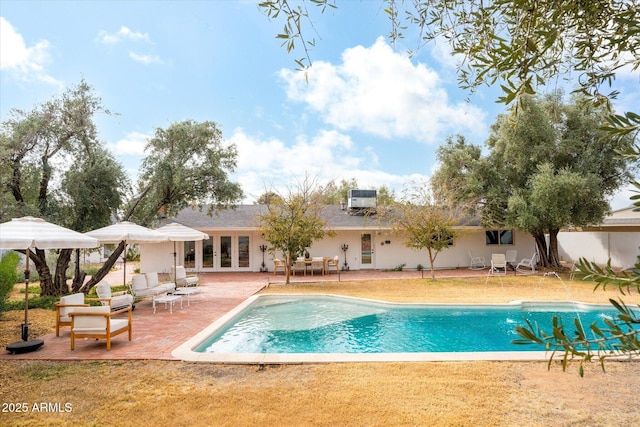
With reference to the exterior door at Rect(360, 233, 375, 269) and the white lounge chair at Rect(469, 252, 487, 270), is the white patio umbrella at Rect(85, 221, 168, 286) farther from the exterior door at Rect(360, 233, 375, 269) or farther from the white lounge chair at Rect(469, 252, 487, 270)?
the white lounge chair at Rect(469, 252, 487, 270)

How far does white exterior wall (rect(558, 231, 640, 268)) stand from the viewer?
18.9 m

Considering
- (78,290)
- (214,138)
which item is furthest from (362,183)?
(78,290)

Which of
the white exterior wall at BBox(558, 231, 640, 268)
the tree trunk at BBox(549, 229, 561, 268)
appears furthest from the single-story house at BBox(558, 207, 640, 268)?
the tree trunk at BBox(549, 229, 561, 268)

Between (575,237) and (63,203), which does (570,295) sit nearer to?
(575,237)

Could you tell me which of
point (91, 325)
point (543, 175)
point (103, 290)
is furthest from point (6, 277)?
point (543, 175)

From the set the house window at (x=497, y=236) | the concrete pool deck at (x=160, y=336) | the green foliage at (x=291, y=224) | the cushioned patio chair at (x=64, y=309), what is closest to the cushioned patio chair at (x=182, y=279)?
the concrete pool deck at (x=160, y=336)

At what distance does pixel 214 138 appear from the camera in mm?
13516

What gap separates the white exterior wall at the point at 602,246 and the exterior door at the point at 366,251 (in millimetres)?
11091

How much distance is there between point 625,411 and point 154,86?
1423 centimetres

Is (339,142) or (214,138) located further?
(339,142)

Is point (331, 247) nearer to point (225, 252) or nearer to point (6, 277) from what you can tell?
point (225, 252)

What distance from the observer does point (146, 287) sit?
11.3 m

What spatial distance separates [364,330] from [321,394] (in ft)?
15.4

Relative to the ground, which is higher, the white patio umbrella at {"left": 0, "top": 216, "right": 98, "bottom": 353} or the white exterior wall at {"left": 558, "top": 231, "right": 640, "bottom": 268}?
the white patio umbrella at {"left": 0, "top": 216, "right": 98, "bottom": 353}
